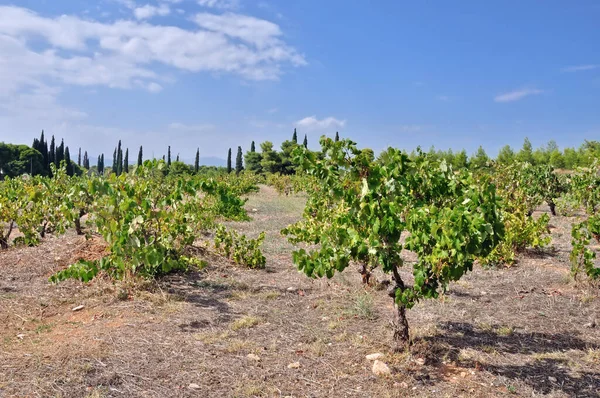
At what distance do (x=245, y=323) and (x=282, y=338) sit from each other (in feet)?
1.87

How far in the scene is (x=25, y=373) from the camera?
4000mm

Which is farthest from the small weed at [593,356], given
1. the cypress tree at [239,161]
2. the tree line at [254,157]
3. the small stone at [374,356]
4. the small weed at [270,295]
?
the cypress tree at [239,161]

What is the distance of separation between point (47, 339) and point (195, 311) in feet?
5.38

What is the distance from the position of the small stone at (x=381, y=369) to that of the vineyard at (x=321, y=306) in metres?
0.02

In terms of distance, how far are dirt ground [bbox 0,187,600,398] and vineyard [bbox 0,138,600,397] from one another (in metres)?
0.02

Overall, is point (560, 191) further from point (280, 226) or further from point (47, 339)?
point (47, 339)

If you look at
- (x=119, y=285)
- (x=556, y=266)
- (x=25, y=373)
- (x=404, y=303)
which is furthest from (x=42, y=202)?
(x=556, y=266)

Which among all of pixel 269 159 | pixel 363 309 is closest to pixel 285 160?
pixel 269 159

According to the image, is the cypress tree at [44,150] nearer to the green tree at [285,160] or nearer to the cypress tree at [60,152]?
the cypress tree at [60,152]

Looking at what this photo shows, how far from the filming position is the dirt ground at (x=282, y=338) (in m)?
3.93

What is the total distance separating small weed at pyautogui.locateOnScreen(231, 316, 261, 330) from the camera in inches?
207

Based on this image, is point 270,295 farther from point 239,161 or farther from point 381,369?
point 239,161

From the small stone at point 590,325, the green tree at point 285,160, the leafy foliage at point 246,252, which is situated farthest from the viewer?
the green tree at point 285,160

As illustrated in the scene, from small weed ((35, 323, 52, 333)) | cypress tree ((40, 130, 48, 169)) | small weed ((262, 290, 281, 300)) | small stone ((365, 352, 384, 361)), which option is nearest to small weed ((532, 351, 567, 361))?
small stone ((365, 352, 384, 361))
